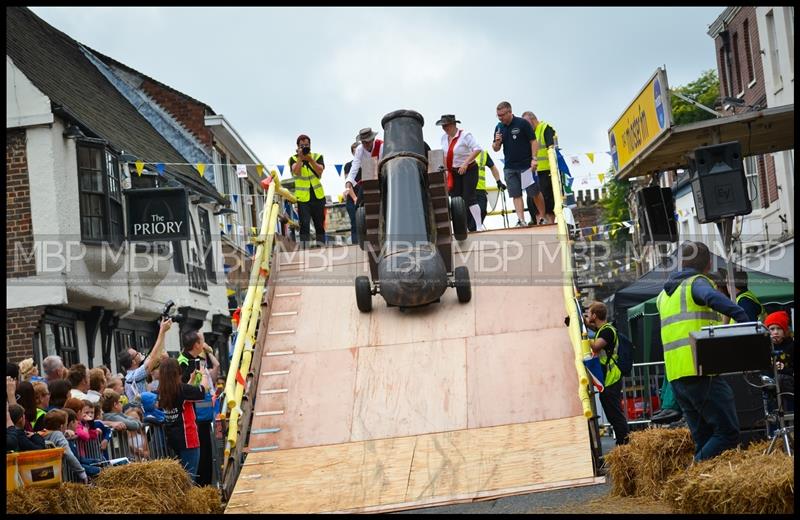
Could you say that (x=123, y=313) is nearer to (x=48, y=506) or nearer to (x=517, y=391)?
(x=517, y=391)

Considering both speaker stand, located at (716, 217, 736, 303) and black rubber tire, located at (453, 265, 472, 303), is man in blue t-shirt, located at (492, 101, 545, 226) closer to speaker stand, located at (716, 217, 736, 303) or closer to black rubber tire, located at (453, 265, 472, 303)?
black rubber tire, located at (453, 265, 472, 303)

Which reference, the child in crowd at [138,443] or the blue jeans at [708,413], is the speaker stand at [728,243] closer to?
the blue jeans at [708,413]

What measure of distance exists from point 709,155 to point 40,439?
7.39 metres

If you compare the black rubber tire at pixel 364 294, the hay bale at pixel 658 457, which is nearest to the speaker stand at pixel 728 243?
the hay bale at pixel 658 457

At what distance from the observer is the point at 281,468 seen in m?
12.2

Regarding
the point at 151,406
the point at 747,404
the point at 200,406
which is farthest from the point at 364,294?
the point at 747,404

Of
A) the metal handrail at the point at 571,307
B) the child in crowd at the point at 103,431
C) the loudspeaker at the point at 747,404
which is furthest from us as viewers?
the metal handrail at the point at 571,307

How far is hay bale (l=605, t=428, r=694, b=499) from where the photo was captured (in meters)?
9.95

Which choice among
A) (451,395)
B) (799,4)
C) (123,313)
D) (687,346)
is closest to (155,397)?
(451,395)

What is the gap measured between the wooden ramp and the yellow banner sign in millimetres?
1607

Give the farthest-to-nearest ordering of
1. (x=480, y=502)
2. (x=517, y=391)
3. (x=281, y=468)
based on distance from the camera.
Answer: (x=517, y=391), (x=281, y=468), (x=480, y=502)

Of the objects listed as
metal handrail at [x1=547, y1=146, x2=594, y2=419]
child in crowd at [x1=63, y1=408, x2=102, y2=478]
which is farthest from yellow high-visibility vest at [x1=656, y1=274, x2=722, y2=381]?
child in crowd at [x1=63, y1=408, x2=102, y2=478]

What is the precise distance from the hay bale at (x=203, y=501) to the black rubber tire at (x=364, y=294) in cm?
373

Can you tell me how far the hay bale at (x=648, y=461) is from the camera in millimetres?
9945
